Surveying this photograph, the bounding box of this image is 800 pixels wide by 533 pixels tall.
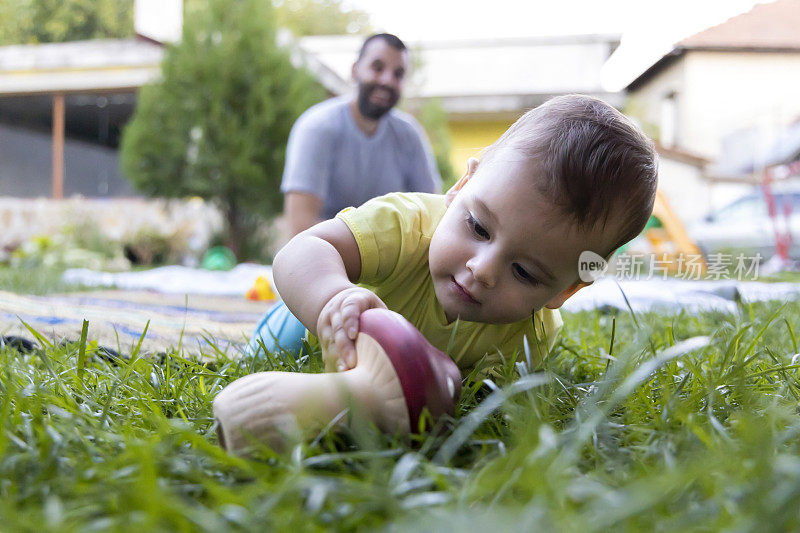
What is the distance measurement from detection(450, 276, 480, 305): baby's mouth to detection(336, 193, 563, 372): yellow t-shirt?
14 cm

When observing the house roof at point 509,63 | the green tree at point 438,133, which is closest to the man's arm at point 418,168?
the green tree at point 438,133

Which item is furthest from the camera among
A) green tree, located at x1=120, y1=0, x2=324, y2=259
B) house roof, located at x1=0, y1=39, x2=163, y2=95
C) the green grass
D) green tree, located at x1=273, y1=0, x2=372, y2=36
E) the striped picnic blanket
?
green tree, located at x1=273, y1=0, x2=372, y2=36

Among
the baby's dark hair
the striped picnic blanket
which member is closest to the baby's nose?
the baby's dark hair

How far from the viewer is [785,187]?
377 inches

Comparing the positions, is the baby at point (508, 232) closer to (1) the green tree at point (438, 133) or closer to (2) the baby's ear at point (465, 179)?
(2) the baby's ear at point (465, 179)

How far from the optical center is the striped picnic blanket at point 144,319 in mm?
1767

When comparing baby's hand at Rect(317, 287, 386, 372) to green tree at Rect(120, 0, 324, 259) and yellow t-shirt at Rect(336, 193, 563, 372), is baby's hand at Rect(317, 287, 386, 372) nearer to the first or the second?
yellow t-shirt at Rect(336, 193, 563, 372)

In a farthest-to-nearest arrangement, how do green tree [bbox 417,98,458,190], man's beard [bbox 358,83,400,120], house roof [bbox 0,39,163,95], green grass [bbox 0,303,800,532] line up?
house roof [bbox 0,39,163,95] → green tree [bbox 417,98,458,190] → man's beard [bbox 358,83,400,120] → green grass [bbox 0,303,800,532]

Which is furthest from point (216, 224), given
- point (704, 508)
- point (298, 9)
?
point (298, 9)

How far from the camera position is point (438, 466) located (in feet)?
2.60

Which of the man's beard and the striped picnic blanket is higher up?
the man's beard

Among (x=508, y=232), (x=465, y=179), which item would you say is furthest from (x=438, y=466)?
(x=465, y=179)

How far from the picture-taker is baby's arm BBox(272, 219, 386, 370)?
103cm

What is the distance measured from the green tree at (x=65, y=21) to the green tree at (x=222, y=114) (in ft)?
60.0
